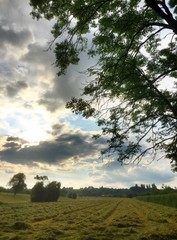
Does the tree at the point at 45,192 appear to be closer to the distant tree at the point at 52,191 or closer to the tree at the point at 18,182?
the distant tree at the point at 52,191

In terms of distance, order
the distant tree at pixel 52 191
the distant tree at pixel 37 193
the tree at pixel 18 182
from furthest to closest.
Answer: the tree at pixel 18 182, the distant tree at pixel 52 191, the distant tree at pixel 37 193

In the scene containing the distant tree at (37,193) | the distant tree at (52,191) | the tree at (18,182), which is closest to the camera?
the distant tree at (37,193)

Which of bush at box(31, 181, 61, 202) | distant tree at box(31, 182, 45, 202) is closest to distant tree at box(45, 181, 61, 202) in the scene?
bush at box(31, 181, 61, 202)

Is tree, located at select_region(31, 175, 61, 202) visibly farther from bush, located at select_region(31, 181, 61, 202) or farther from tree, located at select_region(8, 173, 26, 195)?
tree, located at select_region(8, 173, 26, 195)

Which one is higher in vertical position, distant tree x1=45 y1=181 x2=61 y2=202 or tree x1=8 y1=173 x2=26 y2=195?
tree x1=8 y1=173 x2=26 y2=195

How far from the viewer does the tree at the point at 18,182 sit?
96.1 metres

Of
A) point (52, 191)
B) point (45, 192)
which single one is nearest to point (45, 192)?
point (45, 192)

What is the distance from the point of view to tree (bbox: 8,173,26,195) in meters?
96.1

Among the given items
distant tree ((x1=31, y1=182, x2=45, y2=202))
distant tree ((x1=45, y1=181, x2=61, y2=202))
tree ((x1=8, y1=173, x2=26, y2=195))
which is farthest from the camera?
tree ((x1=8, y1=173, x2=26, y2=195))

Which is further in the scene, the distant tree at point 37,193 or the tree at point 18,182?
the tree at point 18,182

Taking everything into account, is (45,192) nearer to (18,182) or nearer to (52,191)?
(52,191)

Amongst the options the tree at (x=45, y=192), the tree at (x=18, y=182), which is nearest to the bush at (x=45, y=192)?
the tree at (x=45, y=192)

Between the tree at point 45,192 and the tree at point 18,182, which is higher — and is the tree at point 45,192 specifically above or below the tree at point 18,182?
below

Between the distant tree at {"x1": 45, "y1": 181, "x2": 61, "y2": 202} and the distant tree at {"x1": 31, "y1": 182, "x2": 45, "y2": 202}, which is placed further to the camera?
the distant tree at {"x1": 45, "y1": 181, "x2": 61, "y2": 202}
